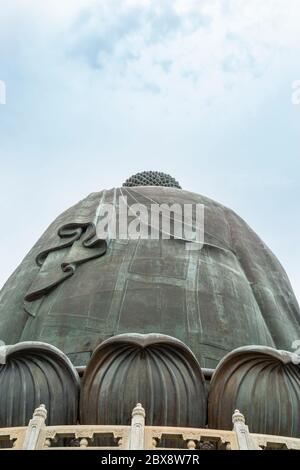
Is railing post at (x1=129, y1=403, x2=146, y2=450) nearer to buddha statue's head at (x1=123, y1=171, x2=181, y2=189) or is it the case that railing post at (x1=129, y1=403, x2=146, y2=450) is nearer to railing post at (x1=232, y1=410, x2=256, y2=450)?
railing post at (x1=232, y1=410, x2=256, y2=450)

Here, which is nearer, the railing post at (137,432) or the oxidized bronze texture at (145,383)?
the railing post at (137,432)

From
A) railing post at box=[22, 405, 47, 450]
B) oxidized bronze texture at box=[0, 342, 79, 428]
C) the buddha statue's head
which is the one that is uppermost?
the buddha statue's head

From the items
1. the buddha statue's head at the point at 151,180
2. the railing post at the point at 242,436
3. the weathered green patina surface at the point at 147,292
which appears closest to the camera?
the railing post at the point at 242,436

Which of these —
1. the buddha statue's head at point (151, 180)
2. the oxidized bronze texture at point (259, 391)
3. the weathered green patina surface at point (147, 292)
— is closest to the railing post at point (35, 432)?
the oxidized bronze texture at point (259, 391)

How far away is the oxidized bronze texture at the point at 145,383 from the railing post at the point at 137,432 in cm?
113

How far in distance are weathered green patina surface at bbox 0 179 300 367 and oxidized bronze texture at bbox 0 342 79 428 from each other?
5.83ft

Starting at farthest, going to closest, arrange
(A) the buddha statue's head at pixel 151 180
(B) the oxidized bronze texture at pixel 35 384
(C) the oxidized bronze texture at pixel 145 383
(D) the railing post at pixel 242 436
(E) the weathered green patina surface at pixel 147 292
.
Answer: (A) the buddha statue's head at pixel 151 180 < (E) the weathered green patina surface at pixel 147 292 < (B) the oxidized bronze texture at pixel 35 384 < (C) the oxidized bronze texture at pixel 145 383 < (D) the railing post at pixel 242 436

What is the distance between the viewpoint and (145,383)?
24.0ft

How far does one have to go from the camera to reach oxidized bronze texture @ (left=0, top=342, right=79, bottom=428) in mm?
7289

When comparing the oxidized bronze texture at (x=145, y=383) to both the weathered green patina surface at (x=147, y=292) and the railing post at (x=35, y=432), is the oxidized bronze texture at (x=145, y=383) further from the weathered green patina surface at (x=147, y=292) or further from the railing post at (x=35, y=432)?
the weathered green patina surface at (x=147, y=292)

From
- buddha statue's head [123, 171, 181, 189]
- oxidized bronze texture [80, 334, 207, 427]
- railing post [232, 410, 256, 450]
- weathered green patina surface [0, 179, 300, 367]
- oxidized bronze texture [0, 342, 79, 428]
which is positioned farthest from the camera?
buddha statue's head [123, 171, 181, 189]

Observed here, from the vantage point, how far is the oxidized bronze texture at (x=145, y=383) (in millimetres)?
7180

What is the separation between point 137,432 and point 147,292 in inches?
189

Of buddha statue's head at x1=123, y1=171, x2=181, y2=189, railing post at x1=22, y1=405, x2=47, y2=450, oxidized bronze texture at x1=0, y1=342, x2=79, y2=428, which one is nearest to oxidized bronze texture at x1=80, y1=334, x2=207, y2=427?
oxidized bronze texture at x1=0, y1=342, x2=79, y2=428
